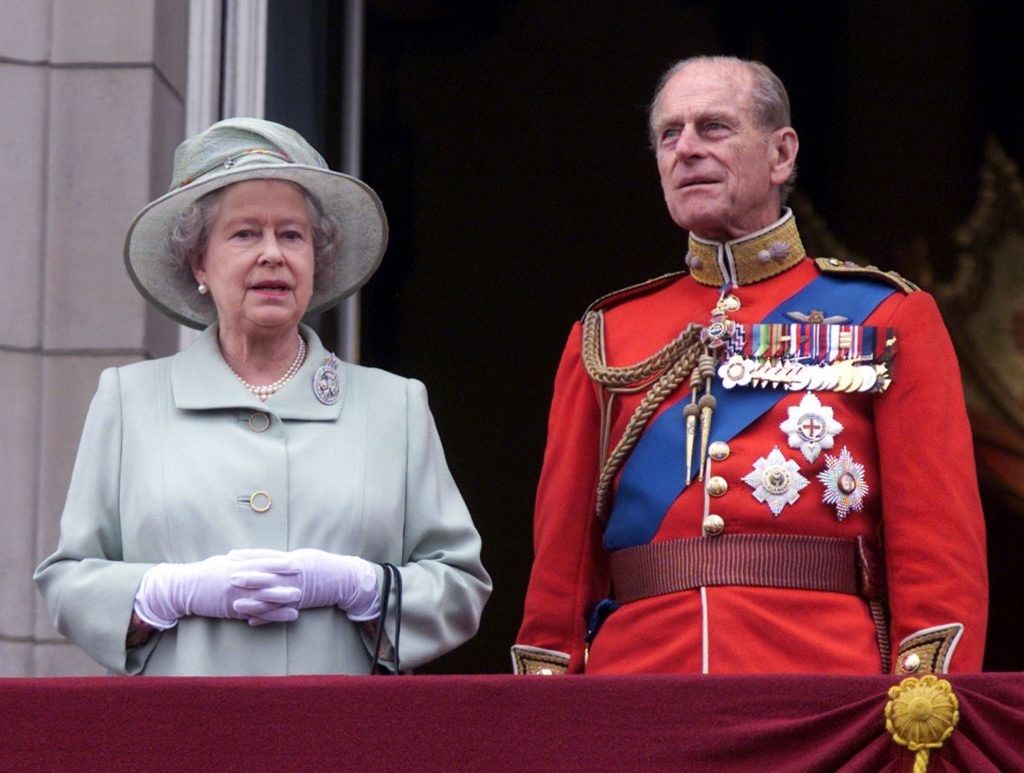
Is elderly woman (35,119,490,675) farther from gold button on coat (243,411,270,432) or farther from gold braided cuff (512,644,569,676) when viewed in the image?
gold braided cuff (512,644,569,676)

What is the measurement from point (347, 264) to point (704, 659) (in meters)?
0.90

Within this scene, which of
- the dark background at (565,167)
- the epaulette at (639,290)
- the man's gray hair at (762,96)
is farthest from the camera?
the dark background at (565,167)

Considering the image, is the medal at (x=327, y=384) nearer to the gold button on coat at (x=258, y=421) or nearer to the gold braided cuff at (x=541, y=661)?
the gold button on coat at (x=258, y=421)

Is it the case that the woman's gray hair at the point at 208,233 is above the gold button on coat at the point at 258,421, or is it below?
above

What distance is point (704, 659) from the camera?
414 cm

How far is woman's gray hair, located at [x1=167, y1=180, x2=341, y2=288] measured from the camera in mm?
4223

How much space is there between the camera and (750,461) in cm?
423

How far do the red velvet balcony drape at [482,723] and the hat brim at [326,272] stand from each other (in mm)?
950

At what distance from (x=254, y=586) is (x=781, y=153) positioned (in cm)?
125

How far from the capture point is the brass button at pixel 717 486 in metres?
4.21

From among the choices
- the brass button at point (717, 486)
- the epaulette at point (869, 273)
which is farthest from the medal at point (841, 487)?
the epaulette at point (869, 273)

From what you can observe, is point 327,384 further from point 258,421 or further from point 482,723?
point 482,723

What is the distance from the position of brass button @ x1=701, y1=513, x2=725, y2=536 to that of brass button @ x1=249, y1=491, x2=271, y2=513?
0.72m

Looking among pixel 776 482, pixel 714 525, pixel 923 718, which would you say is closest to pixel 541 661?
pixel 714 525
